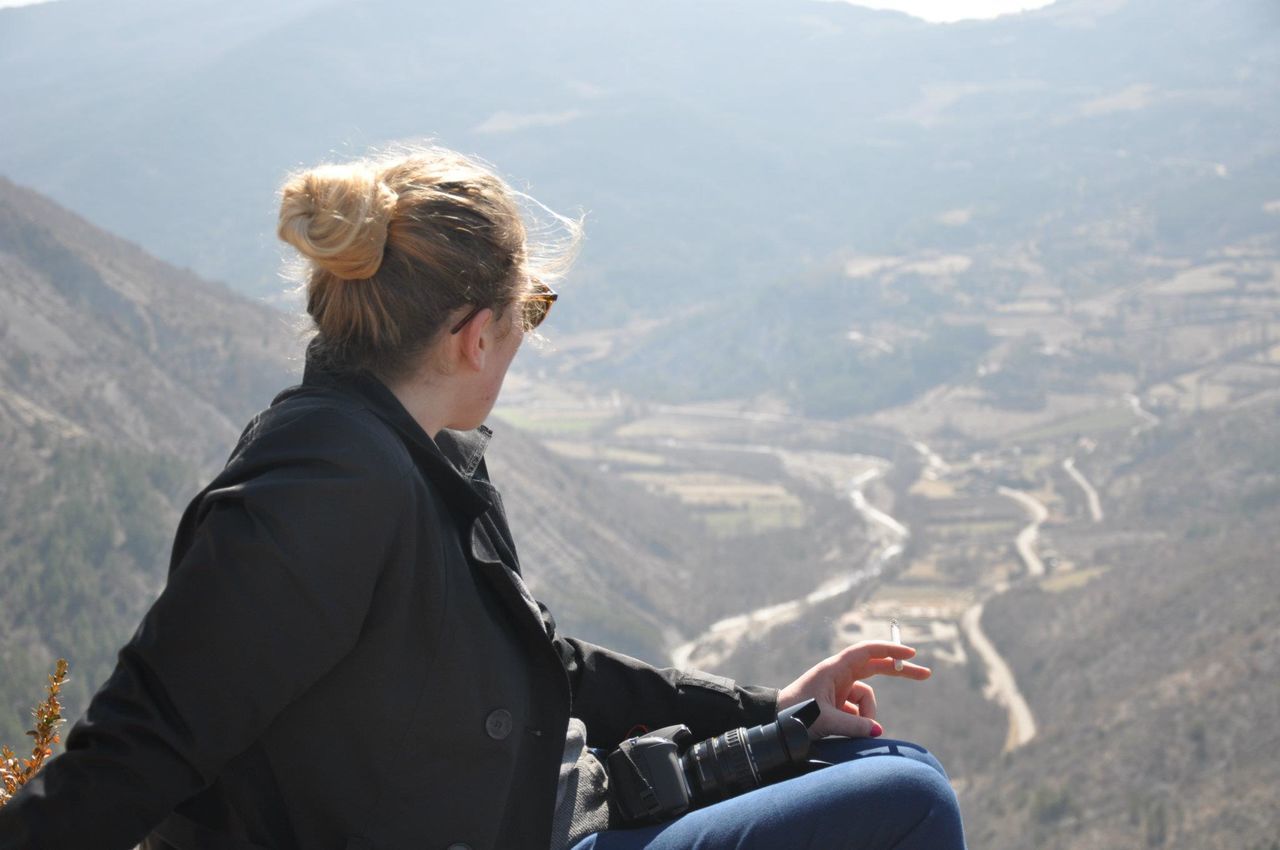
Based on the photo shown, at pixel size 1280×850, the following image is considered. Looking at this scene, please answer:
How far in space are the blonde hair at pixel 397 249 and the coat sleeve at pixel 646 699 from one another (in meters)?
1.14

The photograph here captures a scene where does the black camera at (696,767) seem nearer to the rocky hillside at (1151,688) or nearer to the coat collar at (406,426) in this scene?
the coat collar at (406,426)

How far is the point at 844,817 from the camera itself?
9.36 feet

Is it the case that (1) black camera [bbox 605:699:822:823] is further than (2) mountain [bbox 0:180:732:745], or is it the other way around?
(2) mountain [bbox 0:180:732:745]

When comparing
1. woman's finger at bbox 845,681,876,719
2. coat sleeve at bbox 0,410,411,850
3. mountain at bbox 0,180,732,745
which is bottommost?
mountain at bbox 0,180,732,745

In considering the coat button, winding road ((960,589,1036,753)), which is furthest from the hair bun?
winding road ((960,589,1036,753))

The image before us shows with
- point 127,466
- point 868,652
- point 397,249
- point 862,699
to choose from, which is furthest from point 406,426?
point 127,466

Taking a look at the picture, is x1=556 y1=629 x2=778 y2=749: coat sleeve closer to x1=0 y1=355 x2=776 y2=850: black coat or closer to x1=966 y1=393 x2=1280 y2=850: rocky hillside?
x1=0 y1=355 x2=776 y2=850: black coat

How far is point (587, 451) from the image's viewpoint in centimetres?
8794

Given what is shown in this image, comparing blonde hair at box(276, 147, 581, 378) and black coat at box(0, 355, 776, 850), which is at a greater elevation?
blonde hair at box(276, 147, 581, 378)

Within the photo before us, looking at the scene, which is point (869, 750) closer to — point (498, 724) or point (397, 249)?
point (498, 724)

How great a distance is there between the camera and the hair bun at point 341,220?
267 centimetres

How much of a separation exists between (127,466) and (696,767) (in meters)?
38.0

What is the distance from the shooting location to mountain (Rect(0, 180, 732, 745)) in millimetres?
33031

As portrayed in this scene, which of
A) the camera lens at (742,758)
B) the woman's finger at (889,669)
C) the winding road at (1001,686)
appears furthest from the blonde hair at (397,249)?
the winding road at (1001,686)
